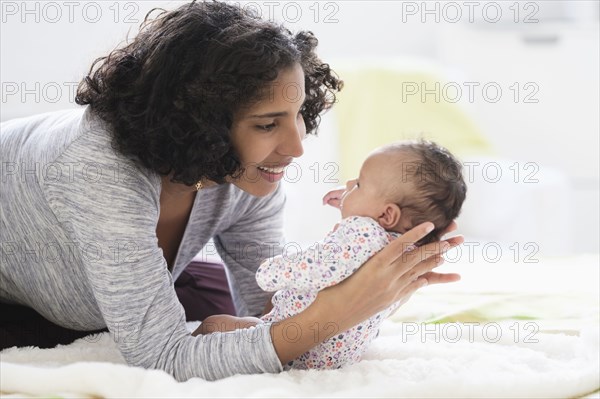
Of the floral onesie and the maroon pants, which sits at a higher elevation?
the floral onesie

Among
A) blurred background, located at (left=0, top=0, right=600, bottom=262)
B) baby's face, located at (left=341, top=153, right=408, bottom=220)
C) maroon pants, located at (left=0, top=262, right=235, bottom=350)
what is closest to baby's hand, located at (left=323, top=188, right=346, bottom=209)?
baby's face, located at (left=341, top=153, right=408, bottom=220)

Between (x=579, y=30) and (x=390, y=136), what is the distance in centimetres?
104

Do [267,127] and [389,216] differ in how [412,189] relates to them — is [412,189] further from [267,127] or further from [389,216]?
[267,127]

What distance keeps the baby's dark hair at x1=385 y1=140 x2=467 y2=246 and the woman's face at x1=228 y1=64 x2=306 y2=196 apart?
0.20 meters

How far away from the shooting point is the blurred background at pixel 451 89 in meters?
2.74

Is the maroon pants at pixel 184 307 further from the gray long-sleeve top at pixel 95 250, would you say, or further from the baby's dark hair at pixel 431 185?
the baby's dark hair at pixel 431 185

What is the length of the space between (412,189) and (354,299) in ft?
0.64

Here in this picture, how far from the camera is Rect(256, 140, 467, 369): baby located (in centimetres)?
123

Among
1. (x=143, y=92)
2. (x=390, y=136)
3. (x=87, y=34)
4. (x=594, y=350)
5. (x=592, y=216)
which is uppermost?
(x=87, y=34)

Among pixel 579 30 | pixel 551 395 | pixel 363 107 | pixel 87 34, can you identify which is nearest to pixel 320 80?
pixel 551 395

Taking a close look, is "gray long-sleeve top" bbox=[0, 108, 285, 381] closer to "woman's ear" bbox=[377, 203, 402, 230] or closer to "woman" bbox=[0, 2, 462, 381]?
"woman" bbox=[0, 2, 462, 381]

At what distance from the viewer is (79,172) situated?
1.26 meters

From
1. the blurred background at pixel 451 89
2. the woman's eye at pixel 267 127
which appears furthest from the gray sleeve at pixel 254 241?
the blurred background at pixel 451 89

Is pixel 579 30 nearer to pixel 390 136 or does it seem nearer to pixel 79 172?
pixel 390 136
